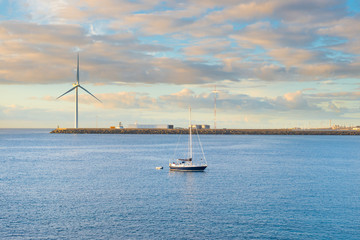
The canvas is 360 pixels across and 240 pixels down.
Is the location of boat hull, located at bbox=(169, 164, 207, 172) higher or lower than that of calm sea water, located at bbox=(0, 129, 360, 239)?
higher

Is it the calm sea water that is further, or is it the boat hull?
the boat hull

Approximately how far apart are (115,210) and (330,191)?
1598 inches

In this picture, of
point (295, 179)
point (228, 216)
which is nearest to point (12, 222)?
point (228, 216)

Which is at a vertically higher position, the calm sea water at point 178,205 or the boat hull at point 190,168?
the boat hull at point 190,168

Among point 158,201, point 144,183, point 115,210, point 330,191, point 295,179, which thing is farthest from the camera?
point 295,179

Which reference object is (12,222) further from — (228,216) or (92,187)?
(228,216)

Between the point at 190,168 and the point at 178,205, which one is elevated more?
the point at 190,168

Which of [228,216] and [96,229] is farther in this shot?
[228,216]

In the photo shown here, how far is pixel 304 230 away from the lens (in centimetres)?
4362

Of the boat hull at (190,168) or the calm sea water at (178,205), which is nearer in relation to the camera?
the calm sea water at (178,205)

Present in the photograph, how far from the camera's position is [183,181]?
7781 centimetres

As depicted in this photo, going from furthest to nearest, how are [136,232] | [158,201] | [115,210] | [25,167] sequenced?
1. [25,167]
2. [158,201]
3. [115,210]
4. [136,232]

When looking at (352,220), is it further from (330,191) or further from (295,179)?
(295,179)

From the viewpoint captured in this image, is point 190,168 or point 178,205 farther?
point 190,168
